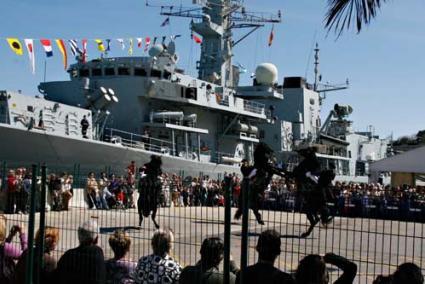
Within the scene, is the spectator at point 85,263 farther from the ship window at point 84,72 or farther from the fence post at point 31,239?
the ship window at point 84,72

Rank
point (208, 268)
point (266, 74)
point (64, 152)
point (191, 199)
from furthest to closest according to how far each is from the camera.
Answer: point (266, 74) → point (64, 152) → point (191, 199) → point (208, 268)

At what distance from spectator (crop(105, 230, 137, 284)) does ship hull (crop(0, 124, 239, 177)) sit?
49.3 feet

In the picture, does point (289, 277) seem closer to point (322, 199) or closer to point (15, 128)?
point (322, 199)

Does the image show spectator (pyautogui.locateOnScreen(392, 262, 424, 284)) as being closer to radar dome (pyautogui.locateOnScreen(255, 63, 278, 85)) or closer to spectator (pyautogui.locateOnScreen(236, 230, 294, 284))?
spectator (pyautogui.locateOnScreen(236, 230, 294, 284))

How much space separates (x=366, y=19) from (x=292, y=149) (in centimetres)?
3720

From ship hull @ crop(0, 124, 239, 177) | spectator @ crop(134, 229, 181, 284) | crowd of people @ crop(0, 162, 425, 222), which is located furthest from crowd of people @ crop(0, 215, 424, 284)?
ship hull @ crop(0, 124, 239, 177)

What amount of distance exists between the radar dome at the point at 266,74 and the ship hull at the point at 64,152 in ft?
48.9

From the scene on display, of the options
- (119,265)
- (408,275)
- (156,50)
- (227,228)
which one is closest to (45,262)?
(119,265)

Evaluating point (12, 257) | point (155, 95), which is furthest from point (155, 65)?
point (12, 257)

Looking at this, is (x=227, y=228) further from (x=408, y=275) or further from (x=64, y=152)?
(x=64, y=152)

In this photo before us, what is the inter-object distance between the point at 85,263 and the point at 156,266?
69 cm

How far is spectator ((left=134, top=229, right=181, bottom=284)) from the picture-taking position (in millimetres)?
5590

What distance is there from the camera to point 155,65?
30.4 metres

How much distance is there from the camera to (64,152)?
952 inches
